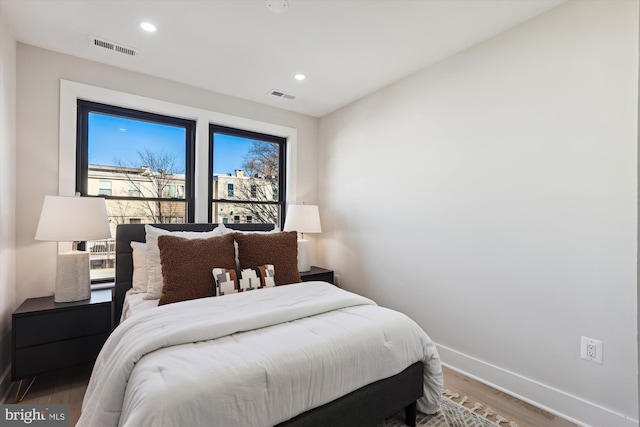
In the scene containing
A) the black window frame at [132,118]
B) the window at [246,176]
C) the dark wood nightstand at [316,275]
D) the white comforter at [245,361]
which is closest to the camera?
the white comforter at [245,361]

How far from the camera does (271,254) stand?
2494 mm

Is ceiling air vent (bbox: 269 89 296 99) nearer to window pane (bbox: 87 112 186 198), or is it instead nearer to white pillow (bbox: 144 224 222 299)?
window pane (bbox: 87 112 186 198)

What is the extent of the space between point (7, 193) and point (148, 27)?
157 centimetres

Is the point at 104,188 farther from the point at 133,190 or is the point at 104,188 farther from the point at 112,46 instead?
the point at 112,46

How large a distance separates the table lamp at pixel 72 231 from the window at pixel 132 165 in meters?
0.54

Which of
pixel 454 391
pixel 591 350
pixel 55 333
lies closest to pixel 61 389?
pixel 55 333

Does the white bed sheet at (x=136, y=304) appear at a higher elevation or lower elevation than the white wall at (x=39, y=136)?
lower

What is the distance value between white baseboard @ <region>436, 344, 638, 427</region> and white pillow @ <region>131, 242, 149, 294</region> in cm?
253

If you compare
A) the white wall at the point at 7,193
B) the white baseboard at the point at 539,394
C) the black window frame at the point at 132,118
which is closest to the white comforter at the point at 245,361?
the white baseboard at the point at 539,394

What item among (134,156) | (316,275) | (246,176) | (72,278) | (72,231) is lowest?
(316,275)

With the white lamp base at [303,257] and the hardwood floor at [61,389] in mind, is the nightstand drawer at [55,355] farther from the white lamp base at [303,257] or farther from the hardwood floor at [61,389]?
the white lamp base at [303,257]

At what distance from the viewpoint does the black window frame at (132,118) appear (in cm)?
274

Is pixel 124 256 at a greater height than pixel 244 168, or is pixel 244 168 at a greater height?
pixel 244 168

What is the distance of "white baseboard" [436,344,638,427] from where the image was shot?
5.79ft
